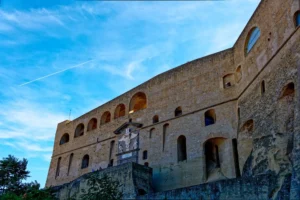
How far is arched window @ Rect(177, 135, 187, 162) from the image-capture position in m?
20.2

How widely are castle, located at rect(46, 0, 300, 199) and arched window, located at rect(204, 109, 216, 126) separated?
0.06m

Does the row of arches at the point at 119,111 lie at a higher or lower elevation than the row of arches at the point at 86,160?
higher

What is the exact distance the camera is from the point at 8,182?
74.7ft

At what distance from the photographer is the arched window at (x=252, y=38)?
17.6 meters

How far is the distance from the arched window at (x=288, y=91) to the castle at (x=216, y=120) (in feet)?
0.14

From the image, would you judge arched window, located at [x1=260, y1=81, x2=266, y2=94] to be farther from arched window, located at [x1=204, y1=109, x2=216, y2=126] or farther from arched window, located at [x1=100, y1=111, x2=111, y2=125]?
arched window, located at [x1=100, y1=111, x2=111, y2=125]

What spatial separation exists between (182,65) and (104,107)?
8.64 meters

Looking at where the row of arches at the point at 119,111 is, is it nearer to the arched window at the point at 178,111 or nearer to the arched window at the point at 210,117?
the arched window at the point at 178,111

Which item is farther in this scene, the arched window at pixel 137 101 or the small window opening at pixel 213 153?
the arched window at pixel 137 101

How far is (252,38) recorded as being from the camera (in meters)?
18.2

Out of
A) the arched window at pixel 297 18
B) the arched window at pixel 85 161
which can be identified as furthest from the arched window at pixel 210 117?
the arched window at pixel 85 161

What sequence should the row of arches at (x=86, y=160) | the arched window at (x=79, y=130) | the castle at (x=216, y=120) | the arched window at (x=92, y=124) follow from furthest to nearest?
1. the arched window at (x=79, y=130)
2. the arched window at (x=92, y=124)
3. the row of arches at (x=86, y=160)
4. the castle at (x=216, y=120)

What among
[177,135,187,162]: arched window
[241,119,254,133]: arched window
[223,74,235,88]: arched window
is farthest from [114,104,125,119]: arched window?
[241,119,254,133]: arched window

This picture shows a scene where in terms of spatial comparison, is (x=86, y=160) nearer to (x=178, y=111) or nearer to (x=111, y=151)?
(x=111, y=151)
